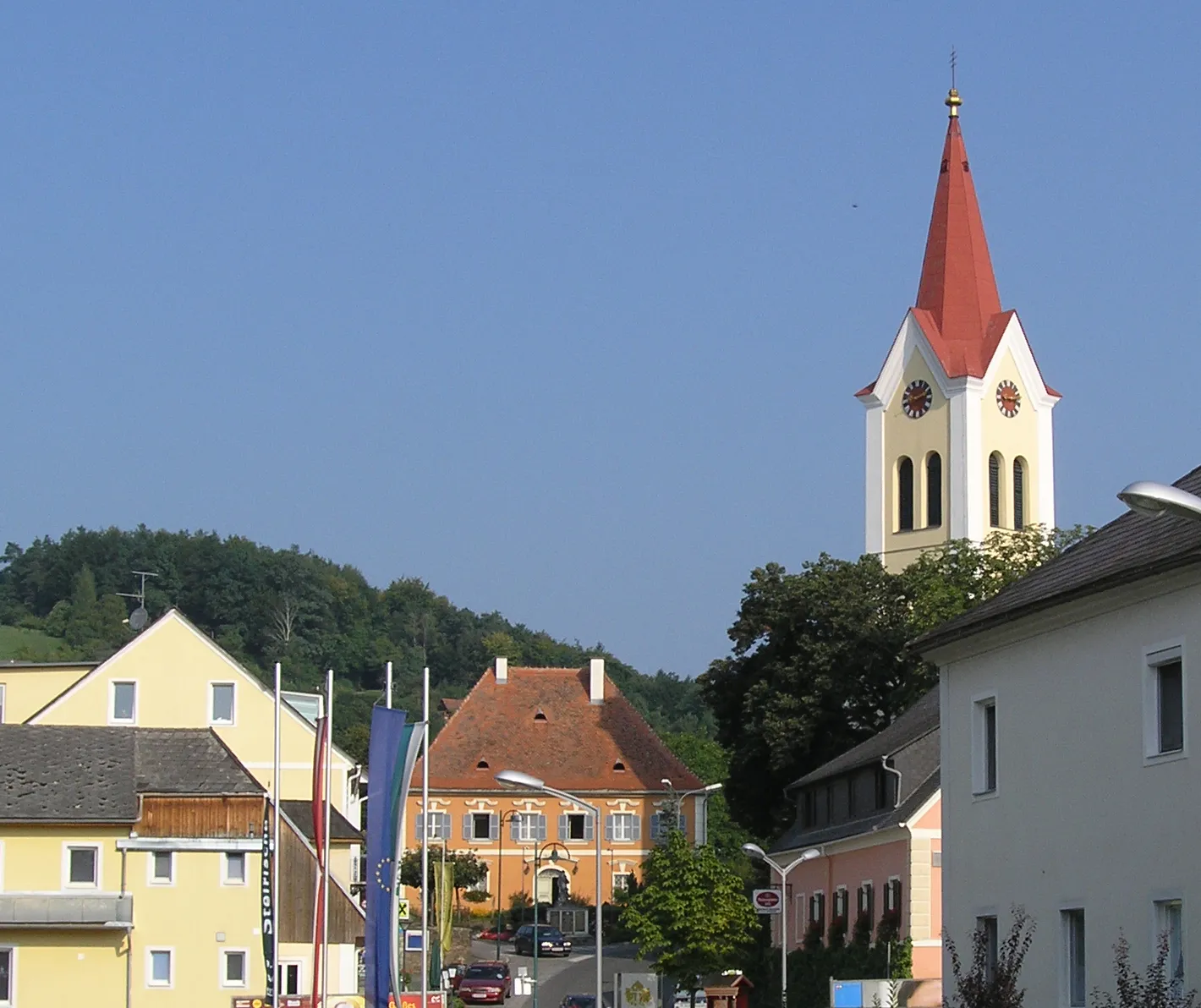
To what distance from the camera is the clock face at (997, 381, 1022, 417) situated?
97.4 meters

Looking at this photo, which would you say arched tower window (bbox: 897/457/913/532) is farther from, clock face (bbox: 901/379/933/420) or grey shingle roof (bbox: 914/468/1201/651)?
grey shingle roof (bbox: 914/468/1201/651)

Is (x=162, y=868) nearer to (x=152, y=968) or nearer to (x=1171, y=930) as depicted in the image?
(x=152, y=968)

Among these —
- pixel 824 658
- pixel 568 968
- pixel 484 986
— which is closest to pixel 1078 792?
pixel 484 986

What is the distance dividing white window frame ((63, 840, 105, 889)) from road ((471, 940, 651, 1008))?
17.7 metres

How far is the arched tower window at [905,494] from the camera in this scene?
319ft

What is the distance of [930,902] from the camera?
5106 centimetres

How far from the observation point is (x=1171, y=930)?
27.2m

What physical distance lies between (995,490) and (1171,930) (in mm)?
70013

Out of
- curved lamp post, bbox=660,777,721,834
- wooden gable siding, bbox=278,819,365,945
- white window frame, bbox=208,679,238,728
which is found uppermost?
white window frame, bbox=208,679,238,728

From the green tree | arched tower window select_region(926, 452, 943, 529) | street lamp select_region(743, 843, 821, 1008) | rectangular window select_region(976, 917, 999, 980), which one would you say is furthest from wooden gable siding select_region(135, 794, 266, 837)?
arched tower window select_region(926, 452, 943, 529)

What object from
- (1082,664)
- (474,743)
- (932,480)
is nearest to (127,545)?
(474,743)

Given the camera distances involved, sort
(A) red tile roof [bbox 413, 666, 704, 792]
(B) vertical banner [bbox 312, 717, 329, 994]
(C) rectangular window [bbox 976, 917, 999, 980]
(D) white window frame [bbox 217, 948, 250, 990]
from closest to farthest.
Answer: (C) rectangular window [bbox 976, 917, 999, 980], (B) vertical banner [bbox 312, 717, 329, 994], (D) white window frame [bbox 217, 948, 250, 990], (A) red tile roof [bbox 413, 666, 704, 792]

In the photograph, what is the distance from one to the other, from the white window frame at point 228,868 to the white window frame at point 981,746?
83.2ft

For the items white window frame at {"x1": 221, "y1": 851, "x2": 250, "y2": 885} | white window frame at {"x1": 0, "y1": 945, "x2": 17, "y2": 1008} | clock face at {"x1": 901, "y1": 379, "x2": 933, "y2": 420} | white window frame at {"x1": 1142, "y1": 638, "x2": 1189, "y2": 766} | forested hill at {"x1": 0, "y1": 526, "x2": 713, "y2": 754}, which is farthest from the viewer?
forested hill at {"x1": 0, "y1": 526, "x2": 713, "y2": 754}
